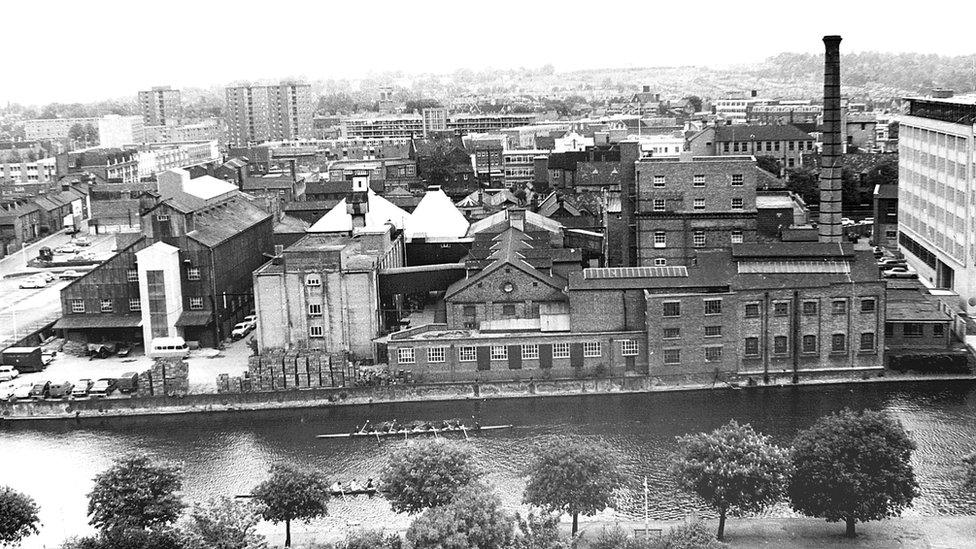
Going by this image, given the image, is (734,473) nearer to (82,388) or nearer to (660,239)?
(660,239)

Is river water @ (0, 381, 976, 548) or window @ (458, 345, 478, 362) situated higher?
window @ (458, 345, 478, 362)

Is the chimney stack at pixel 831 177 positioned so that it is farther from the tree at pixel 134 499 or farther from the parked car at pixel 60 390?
the parked car at pixel 60 390

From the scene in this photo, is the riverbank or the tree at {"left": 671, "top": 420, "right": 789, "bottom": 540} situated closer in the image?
the tree at {"left": 671, "top": 420, "right": 789, "bottom": 540}

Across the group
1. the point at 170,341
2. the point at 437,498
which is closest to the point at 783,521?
the point at 437,498

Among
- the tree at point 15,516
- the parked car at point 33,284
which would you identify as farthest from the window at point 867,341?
the parked car at point 33,284

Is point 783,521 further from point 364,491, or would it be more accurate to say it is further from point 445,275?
point 445,275

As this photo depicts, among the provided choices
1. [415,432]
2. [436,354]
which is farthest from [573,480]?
[436,354]

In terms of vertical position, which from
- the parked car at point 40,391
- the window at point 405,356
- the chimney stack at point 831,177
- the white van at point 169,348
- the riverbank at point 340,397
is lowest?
the riverbank at point 340,397

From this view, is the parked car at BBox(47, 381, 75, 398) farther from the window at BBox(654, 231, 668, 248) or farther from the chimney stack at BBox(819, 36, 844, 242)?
the chimney stack at BBox(819, 36, 844, 242)

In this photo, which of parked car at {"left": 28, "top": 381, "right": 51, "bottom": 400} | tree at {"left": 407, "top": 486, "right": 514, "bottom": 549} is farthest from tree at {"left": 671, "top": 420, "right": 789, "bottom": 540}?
parked car at {"left": 28, "top": 381, "right": 51, "bottom": 400}
